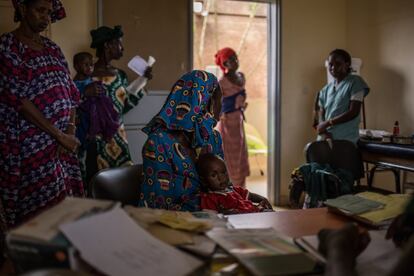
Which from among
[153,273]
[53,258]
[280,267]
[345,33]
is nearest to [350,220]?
[280,267]

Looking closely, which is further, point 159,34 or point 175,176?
point 159,34

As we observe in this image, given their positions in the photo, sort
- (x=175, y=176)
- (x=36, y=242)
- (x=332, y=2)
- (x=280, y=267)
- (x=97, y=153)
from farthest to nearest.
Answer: (x=332, y=2) < (x=97, y=153) < (x=175, y=176) < (x=280, y=267) < (x=36, y=242)

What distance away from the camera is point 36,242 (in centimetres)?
78

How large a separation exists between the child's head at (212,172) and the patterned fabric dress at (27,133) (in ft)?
2.14

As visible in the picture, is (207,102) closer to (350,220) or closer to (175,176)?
(175,176)

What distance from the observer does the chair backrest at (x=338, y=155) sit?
129 inches

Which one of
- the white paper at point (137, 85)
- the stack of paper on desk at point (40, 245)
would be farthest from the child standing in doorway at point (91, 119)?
the stack of paper on desk at point (40, 245)

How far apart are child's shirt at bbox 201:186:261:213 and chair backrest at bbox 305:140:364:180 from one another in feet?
4.58

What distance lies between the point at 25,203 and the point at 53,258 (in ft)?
4.51

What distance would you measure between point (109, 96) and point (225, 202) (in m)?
1.71

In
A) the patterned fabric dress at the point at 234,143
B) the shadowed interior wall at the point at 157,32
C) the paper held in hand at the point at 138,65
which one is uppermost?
the shadowed interior wall at the point at 157,32

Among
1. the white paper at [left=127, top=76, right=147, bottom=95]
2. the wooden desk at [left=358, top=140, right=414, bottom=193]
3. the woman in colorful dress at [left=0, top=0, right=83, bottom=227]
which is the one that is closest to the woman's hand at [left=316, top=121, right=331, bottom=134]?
the wooden desk at [left=358, top=140, right=414, bottom=193]

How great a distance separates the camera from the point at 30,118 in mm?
2000

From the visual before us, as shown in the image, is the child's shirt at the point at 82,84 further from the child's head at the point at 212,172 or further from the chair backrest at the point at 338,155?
the chair backrest at the point at 338,155
